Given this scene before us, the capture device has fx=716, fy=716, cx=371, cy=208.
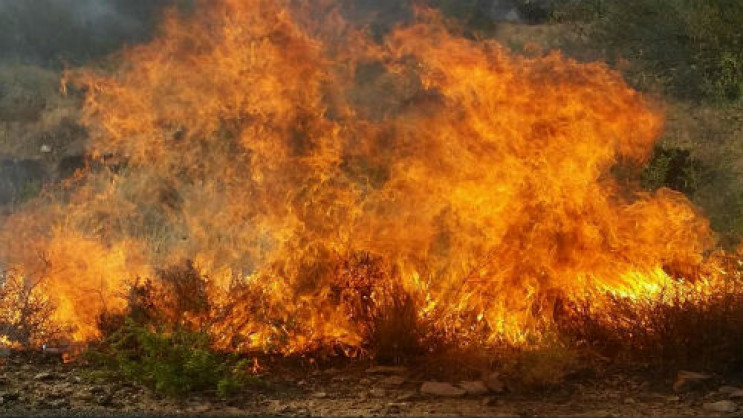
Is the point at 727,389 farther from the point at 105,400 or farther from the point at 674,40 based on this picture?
the point at 674,40

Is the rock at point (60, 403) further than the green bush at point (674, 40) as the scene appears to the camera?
No

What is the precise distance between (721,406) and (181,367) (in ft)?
11.5

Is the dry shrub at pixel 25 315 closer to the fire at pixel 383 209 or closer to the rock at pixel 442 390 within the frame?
the fire at pixel 383 209

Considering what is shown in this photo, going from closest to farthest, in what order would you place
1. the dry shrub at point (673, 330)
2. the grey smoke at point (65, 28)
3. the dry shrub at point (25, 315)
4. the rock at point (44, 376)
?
the dry shrub at point (673, 330)
the rock at point (44, 376)
the dry shrub at point (25, 315)
the grey smoke at point (65, 28)

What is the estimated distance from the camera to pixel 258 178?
6328 mm

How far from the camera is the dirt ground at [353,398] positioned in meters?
4.50

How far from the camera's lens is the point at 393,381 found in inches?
200

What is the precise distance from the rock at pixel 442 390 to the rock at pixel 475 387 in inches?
1.4

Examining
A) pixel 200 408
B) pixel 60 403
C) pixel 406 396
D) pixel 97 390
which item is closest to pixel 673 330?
pixel 406 396

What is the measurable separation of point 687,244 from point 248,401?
387cm

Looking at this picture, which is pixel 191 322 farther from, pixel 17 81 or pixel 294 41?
pixel 17 81

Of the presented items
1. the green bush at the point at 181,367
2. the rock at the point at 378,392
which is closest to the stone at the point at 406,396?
the rock at the point at 378,392

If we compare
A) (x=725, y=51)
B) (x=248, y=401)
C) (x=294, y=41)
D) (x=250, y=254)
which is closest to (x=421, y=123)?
(x=294, y=41)

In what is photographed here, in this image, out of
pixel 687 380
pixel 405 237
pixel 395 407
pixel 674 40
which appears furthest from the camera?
pixel 674 40
